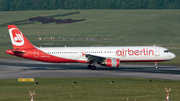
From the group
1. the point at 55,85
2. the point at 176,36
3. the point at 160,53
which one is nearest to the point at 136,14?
the point at 176,36

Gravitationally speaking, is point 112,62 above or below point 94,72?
above

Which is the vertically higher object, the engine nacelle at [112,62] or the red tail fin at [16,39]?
the red tail fin at [16,39]

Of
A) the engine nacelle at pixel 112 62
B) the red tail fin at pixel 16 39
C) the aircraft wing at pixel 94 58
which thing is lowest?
the engine nacelle at pixel 112 62

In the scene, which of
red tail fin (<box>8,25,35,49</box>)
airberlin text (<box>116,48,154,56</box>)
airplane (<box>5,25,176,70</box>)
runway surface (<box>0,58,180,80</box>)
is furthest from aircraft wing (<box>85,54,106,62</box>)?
red tail fin (<box>8,25,35,49</box>)

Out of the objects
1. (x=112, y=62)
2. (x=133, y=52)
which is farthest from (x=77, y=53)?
(x=133, y=52)

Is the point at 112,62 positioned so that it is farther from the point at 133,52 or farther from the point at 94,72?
the point at 133,52

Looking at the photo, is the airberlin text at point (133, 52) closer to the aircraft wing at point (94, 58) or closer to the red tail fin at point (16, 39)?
the aircraft wing at point (94, 58)

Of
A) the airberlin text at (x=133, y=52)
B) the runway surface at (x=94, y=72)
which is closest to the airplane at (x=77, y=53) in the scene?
the airberlin text at (x=133, y=52)

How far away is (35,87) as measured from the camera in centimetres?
3166

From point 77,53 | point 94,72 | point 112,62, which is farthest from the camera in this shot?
point 77,53

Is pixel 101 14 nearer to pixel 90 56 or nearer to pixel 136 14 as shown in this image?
pixel 136 14

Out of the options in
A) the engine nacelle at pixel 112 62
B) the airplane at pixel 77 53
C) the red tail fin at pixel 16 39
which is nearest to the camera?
the engine nacelle at pixel 112 62

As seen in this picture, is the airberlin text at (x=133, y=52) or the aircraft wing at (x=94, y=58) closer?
the aircraft wing at (x=94, y=58)

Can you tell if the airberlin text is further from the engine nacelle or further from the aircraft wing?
the aircraft wing
